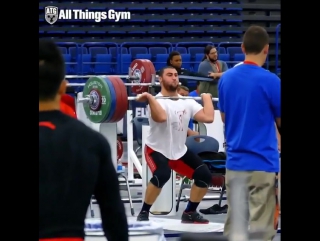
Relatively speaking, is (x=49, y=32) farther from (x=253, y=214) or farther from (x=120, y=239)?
(x=120, y=239)

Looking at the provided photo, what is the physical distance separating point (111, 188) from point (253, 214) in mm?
2193

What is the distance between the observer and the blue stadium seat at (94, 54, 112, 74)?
56.7 feet

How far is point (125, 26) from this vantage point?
20328 millimetres

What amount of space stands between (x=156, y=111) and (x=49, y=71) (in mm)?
4504

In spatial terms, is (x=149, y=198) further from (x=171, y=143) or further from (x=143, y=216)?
(x=171, y=143)

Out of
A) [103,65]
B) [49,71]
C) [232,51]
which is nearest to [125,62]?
[103,65]

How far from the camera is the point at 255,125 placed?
15.9 ft

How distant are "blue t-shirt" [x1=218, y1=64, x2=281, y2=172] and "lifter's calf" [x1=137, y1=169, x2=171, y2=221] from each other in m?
2.43

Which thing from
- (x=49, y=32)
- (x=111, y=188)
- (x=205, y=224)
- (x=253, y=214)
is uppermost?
(x=49, y=32)

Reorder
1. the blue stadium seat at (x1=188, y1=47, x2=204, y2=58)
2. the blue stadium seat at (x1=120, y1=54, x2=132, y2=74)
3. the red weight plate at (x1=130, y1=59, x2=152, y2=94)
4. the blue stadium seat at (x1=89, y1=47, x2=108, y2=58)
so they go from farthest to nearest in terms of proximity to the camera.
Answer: the blue stadium seat at (x1=188, y1=47, x2=204, y2=58), the blue stadium seat at (x1=89, y1=47, x2=108, y2=58), the blue stadium seat at (x1=120, y1=54, x2=132, y2=74), the red weight plate at (x1=130, y1=59, x2=152, y2=94)

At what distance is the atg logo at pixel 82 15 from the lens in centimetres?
1942

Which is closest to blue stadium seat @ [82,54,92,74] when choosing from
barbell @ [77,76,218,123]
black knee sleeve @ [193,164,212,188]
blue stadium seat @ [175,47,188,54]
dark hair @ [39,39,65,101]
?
blue stadium seat @ [175,47,188,54]

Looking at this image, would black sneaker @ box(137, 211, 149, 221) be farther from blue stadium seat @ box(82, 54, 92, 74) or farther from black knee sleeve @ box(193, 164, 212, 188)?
blue stadium seat @ box(82, 54, 92, 74)
